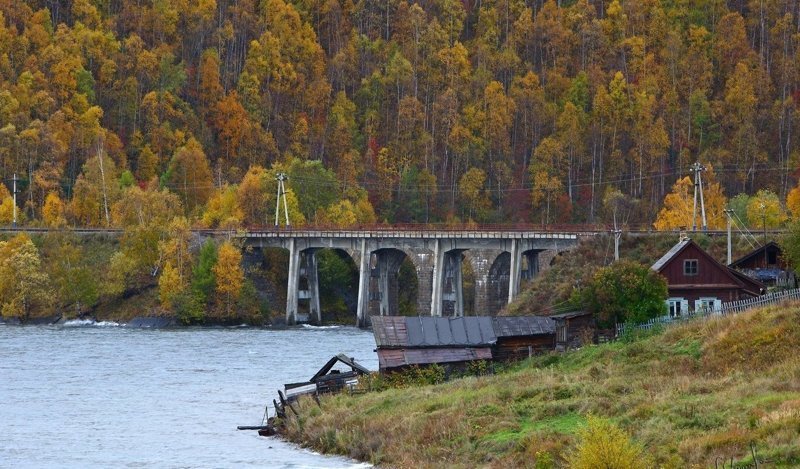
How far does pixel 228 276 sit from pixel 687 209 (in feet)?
153

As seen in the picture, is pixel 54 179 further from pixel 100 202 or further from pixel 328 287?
pixel 328 287

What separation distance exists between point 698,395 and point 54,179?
5472 inches

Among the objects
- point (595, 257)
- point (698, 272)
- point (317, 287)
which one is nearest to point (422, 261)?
point (317, 287)

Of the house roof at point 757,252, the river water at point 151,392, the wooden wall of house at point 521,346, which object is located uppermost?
the house roof at point 757,252

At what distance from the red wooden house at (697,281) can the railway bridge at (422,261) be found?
148 ft

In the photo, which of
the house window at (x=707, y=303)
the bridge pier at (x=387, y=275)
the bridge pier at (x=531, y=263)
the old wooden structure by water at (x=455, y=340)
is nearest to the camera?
the old wooden structure by water at (x=455, y=340)

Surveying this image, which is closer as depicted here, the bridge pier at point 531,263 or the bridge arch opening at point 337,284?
the bridge pier at point 531,263

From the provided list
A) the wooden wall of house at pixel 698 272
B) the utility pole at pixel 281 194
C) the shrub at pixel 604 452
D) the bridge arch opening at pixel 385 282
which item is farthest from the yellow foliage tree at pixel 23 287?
the shrub at pixel 604 452

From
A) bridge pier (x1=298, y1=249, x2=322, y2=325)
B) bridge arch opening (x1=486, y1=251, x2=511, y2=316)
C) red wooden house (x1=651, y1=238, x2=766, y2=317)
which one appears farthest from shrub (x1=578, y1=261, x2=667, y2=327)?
bridge pier (x1=298, y1=249, x2=322, y2=325)

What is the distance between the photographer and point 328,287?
160750mm

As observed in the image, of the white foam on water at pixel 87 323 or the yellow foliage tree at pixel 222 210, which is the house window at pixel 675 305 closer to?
the white foam on water at pixel 87 323

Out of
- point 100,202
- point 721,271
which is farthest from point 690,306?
point 100,202

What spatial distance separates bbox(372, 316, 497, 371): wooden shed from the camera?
71188 mm

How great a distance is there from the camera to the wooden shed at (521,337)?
7494 centimetres
